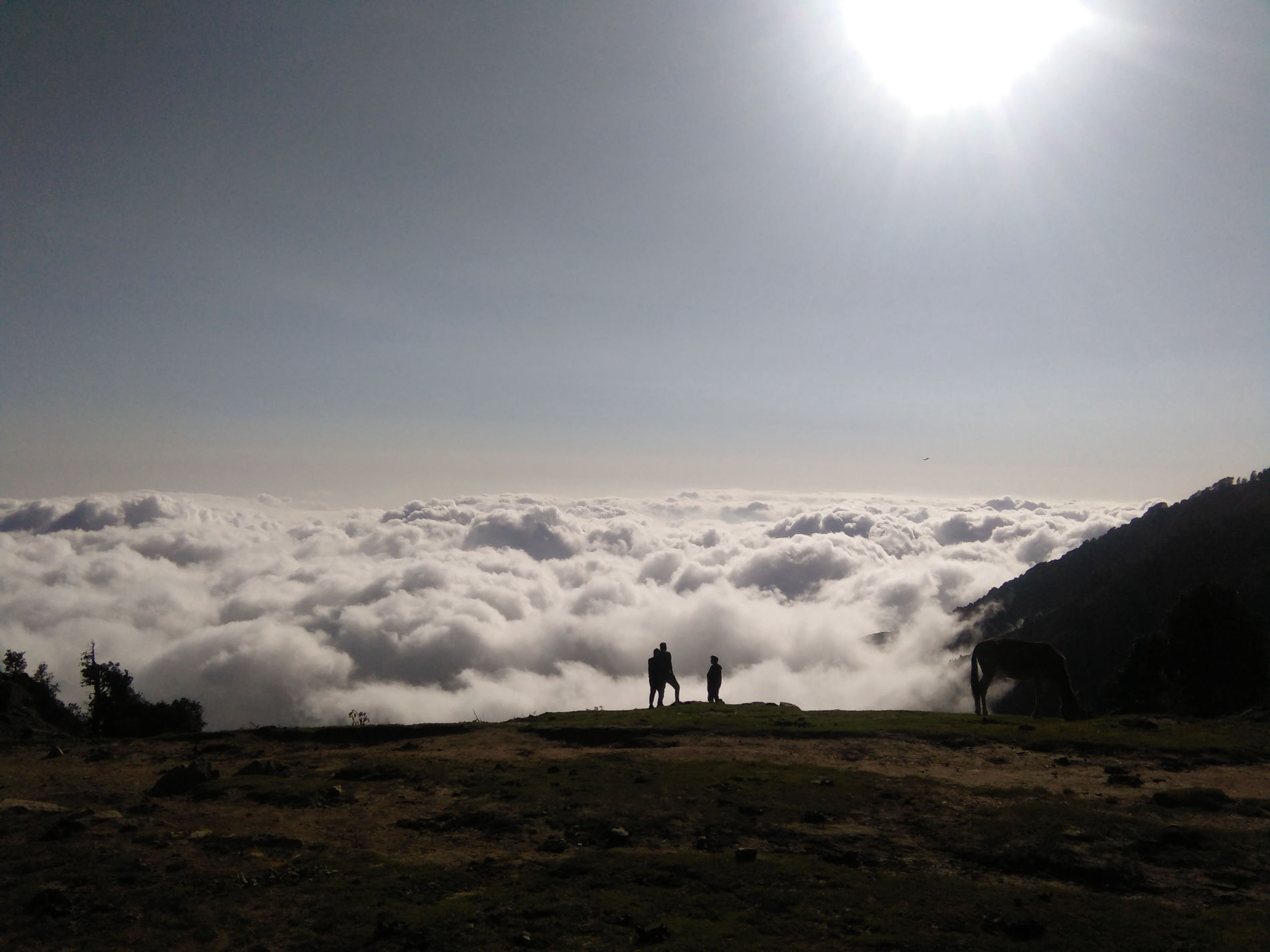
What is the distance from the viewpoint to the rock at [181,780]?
13.7 m

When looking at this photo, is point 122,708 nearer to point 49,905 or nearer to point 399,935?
point 49,905

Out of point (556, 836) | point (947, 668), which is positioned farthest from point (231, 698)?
point (556, 836)

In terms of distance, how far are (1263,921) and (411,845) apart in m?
10.5

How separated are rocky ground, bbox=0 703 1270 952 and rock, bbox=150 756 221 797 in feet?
0.16

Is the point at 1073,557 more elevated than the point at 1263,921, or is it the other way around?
the point at 1073,557

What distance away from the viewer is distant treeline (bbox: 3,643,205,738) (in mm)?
36500

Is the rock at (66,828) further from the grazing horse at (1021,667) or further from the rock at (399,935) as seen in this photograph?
the grazing horse at (1021,667)

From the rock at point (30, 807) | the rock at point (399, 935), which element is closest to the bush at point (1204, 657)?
the rock at point (399, 935)

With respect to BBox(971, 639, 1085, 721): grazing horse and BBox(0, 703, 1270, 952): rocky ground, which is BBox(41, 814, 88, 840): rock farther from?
BBox(971, 639, 1085, 721): grazing horse

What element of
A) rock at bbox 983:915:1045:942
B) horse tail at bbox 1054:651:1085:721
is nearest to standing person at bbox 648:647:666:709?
horse tail at bbox 1054:651:1085:721

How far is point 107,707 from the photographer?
41625mm

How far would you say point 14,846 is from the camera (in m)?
10.4

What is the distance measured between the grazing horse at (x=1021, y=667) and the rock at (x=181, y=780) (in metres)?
21.7

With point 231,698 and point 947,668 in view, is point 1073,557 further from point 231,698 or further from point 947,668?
point 231,698
